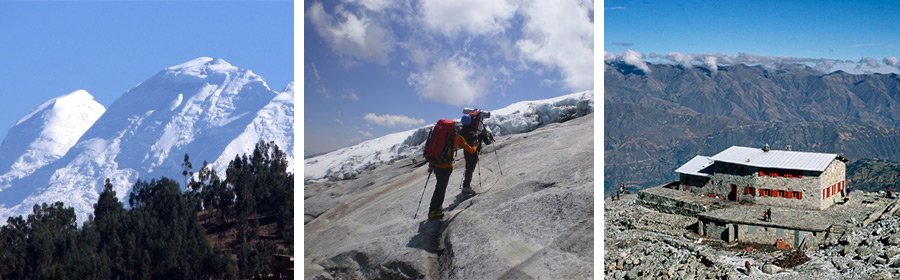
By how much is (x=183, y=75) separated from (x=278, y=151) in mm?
6569

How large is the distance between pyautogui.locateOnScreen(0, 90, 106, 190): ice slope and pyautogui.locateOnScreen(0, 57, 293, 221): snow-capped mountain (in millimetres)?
395

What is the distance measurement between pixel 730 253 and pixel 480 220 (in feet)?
26.9

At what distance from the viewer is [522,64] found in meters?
5.46

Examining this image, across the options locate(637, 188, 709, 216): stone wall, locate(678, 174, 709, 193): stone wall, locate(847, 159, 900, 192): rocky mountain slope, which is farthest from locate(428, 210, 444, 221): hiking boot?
locate(847, 159, 900, 192): rocky mountain slope

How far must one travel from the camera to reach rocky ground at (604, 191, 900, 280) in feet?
28.6

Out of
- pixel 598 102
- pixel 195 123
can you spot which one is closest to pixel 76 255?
pixel 195 123

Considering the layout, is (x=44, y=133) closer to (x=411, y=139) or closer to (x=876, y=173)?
(x=411, y=139)

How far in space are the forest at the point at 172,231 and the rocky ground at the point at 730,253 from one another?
913cm

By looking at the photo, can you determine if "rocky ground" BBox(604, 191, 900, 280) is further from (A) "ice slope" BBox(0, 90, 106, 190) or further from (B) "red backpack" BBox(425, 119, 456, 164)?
(A) "ice slope" BBox(0, 90, 106, 190)

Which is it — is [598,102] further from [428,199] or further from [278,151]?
[278,151]

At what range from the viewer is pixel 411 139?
223 inches

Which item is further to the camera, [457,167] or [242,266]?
[242,266]

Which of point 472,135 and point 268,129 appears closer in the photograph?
point 472,135

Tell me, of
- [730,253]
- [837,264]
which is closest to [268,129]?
[730,253]
